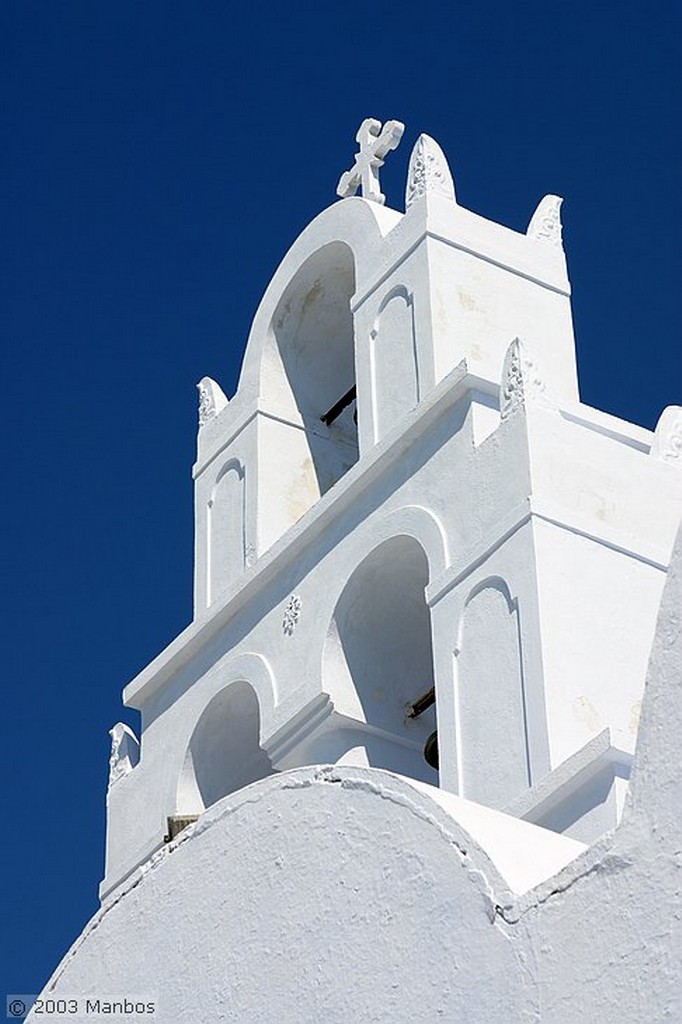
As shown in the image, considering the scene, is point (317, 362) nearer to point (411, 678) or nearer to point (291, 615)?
point (291, 615)

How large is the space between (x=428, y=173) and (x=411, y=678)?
2.55 meters

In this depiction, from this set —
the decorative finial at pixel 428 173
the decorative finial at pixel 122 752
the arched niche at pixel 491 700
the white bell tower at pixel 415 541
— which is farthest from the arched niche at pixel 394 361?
the decorative finial at pixel 122 752

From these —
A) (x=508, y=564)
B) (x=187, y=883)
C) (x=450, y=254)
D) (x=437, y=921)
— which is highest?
(x=450, y=254)

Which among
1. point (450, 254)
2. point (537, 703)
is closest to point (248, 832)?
point (537, 703)

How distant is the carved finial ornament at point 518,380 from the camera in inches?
392

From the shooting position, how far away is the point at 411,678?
36.0ft

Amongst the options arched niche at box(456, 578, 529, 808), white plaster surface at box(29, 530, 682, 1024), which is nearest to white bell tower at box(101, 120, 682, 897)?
arched niche at box(456, 578, 529, 808)

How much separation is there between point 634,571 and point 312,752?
69.9 inches

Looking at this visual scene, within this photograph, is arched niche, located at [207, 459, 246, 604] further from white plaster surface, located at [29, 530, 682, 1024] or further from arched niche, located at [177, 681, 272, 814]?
white plaster surface, located at [29, 530, 682, 1024]

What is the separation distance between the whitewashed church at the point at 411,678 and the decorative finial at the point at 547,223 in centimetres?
1

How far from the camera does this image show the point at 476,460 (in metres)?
10.1

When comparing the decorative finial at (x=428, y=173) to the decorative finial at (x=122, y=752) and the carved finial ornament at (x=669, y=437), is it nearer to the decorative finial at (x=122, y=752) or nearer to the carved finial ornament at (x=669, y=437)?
the carved finial ornament at (x=669, y=437)

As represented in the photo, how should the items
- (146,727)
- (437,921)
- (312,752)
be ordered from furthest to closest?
1. (146,727)
2. (312,752)
3. (437,921)

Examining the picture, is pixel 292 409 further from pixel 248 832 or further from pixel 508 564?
pixel 248 832
